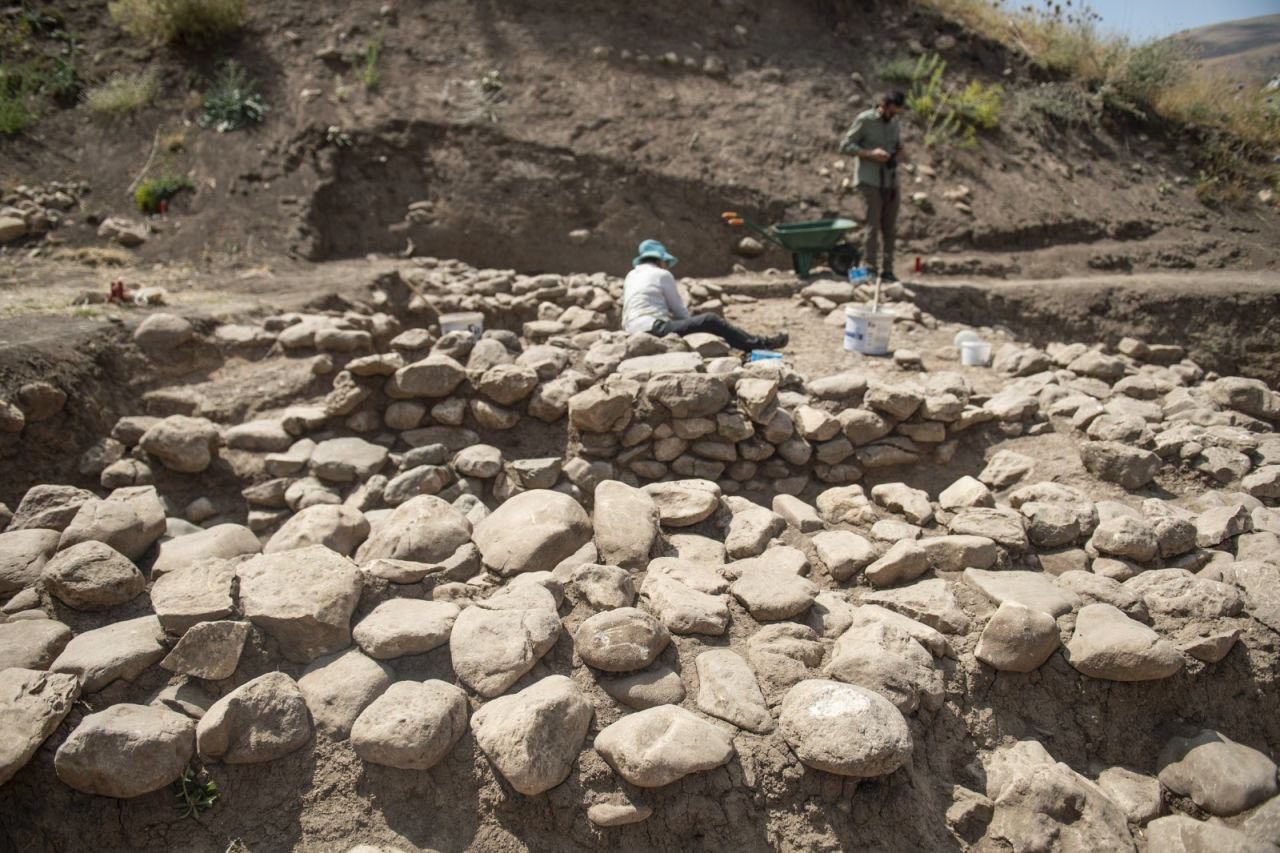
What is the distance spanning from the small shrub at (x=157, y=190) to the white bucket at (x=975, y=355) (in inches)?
336

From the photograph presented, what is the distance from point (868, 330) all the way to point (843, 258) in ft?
10.5

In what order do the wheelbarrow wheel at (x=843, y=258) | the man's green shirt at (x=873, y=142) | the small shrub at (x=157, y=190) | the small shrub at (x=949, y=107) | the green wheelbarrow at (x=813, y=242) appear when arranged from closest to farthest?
the man's green shirt at (x=873, y=142), the green wheelbarrow at (x=813, y=242), the wheelbarrow wheel at (x=843, y=258), the small shrub at (x=157, y=190), the small shrub at (x=949, y=107)

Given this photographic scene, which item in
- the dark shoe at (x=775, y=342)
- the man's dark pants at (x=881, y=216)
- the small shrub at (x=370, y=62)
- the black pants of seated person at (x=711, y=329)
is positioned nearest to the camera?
the black pants of seated person at (x=711, y=329)

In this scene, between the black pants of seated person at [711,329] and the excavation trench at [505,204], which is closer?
the black pants of seated person at [711,329]

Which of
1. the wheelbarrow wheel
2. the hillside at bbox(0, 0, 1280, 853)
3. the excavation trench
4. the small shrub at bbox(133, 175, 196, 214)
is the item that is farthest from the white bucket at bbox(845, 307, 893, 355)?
the small shrub at bbox(133, 175, 196, 214)

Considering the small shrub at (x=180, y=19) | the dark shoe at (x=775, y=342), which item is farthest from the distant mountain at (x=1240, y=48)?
the small shrub at (x=180, y=19)

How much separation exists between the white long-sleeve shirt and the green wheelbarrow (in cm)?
225

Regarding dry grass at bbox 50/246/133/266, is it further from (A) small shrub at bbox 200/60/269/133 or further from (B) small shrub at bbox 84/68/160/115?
(B) small shrub at bbox 84/68/160/115

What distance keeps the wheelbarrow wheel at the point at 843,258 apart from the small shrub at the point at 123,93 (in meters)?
8.79

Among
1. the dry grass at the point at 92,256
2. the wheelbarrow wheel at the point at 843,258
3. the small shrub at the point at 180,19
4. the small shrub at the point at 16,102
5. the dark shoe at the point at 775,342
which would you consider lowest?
the dark shoe at the point at 775,342

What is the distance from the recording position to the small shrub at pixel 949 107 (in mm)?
10578

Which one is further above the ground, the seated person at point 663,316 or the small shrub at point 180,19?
the small shrub at point 180,19

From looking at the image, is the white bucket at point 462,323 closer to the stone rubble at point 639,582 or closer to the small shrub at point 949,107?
the stone rubble at point 639,582

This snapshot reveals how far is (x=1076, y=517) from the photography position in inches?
124
